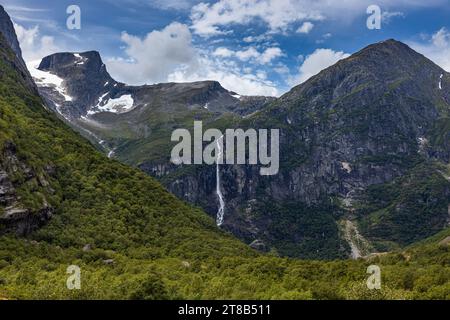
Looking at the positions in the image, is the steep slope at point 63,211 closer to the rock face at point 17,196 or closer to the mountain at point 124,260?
the rock face at point 17,196

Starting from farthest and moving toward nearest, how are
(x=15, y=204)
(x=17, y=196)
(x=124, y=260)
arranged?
(x=17, y=196) → (x=15, y=204) → (x=124, y=260)

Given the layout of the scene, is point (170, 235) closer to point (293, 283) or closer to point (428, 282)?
point (293, 283)

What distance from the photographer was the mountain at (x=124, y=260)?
3868 inches

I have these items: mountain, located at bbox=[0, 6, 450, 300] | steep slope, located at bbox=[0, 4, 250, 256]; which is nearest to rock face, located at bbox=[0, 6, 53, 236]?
steep slope, located at bbox=[0, 4, 250, 256]

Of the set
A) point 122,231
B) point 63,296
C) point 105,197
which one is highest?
point 105,197

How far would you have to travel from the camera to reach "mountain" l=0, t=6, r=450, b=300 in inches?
3868

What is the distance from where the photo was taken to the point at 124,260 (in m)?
148

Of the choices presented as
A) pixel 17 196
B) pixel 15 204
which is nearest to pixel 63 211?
pixel 17 196

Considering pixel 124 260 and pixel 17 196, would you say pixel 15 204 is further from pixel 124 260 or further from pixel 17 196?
pixel 124 260

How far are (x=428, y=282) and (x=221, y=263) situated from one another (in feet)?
201

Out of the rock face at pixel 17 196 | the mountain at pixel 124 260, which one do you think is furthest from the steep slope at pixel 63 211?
the mountain at pixel 124 260

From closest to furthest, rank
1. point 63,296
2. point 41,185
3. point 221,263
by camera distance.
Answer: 1. point 63,296
2. point 221,263
3. point 41,185

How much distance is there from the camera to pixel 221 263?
491 ft
